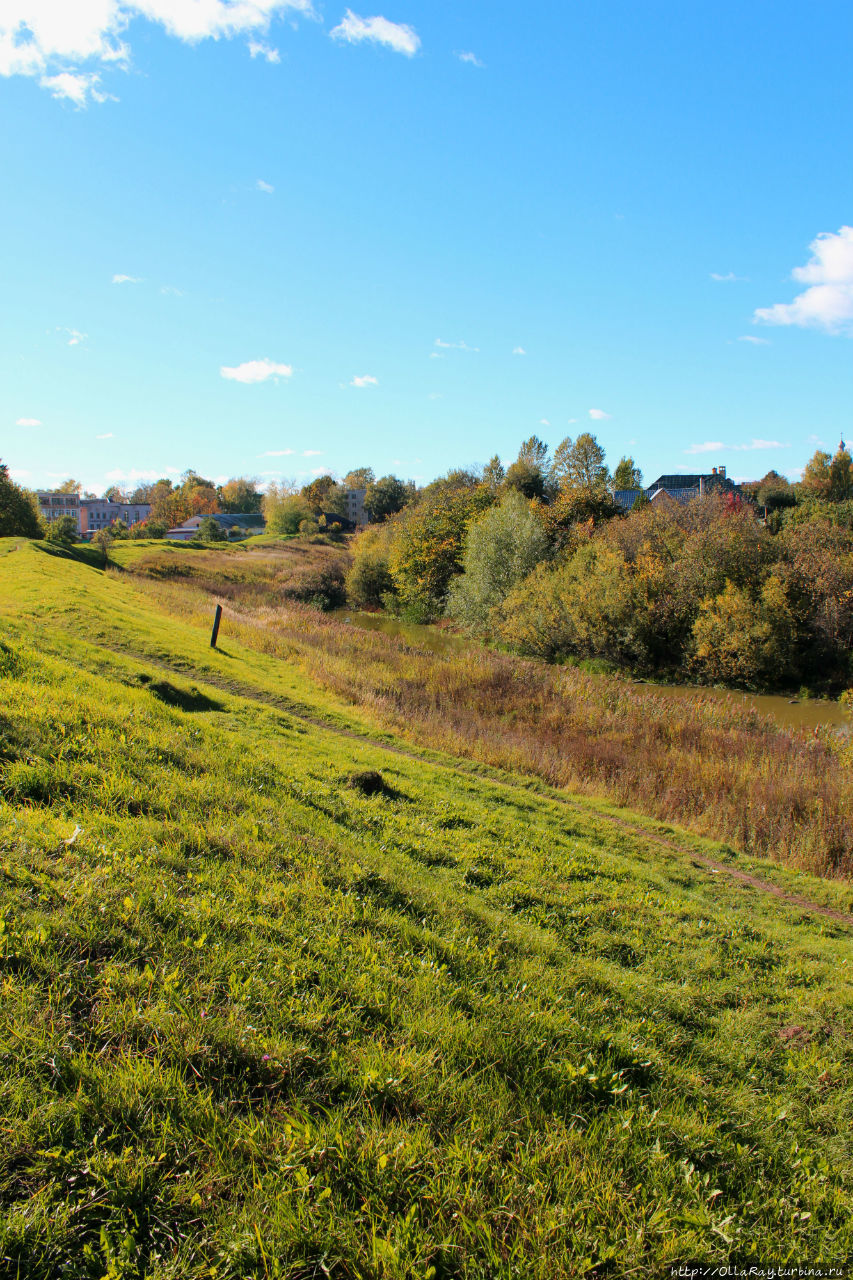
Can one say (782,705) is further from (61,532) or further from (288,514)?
(288,514)

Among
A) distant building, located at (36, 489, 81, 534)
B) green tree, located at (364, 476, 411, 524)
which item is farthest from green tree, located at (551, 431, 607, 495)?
distant building, located at (36, 489, 81, 534)

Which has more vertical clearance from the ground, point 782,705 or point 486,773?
point 782,705

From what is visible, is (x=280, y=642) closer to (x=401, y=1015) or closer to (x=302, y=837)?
(x=302, y=837)

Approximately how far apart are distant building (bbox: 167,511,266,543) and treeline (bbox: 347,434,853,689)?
69.5m

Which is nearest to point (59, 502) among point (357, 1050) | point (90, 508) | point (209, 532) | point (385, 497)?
point (90, 508)

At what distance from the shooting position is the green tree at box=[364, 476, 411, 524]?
9444cm

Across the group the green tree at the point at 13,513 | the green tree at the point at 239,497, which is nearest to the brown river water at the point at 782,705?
the green tree at the point at 13,513

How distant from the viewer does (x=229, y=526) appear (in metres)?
120

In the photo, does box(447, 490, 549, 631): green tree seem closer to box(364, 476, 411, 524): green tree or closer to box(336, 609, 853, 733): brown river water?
box(336, 609, 853, 733): brown river water

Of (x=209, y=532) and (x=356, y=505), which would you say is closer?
(x=209, y=532)

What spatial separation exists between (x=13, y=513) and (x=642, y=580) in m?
49.3

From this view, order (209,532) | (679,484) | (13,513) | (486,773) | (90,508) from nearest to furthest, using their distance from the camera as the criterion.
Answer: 1. (486,773)
2. (13,513)
3. (679,484)
4. (209,532)
5. (90,508)

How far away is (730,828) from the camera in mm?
11562

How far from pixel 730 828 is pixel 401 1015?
392 inches
